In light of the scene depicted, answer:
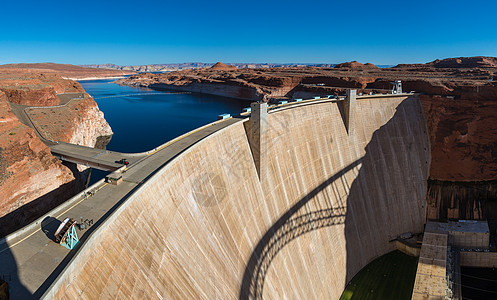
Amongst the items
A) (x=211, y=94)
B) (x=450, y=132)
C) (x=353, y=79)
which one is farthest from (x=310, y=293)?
(x=211, y=94)

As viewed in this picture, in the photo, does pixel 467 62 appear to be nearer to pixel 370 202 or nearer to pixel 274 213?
pixel 370 202

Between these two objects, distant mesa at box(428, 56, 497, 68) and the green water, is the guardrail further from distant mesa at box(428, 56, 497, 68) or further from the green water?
distant mesa at box(428, 56, 497, 68)

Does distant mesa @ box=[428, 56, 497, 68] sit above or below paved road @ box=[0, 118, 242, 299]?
above

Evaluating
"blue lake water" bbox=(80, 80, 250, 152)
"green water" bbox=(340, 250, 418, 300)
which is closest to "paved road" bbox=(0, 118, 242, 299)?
"green water" bbox=(340, 250, 418, 300)

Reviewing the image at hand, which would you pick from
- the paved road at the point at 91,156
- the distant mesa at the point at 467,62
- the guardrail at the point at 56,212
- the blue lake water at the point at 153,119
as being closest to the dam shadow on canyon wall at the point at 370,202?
the guardrail at the point at 56,212

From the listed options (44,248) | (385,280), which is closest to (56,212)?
(44,248)

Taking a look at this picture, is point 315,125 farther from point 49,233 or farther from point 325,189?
point 49,233

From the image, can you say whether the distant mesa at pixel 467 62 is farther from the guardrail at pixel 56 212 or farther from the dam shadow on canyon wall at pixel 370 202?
the guardrail at pixel 56 212
